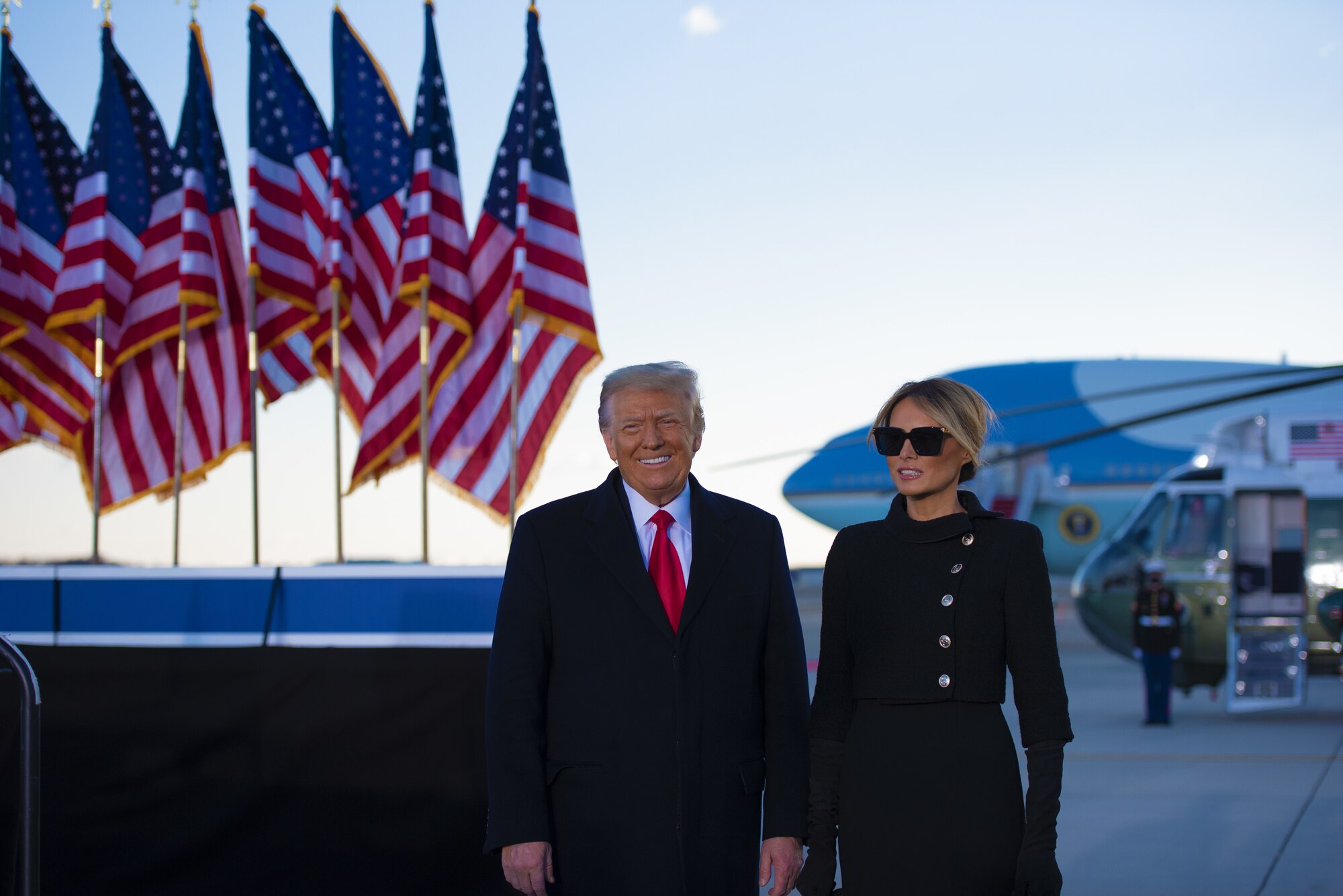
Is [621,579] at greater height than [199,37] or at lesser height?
lesser

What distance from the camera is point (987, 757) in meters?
2.66

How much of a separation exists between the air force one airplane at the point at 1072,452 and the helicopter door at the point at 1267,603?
1182 cm

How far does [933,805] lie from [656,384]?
1.16 m

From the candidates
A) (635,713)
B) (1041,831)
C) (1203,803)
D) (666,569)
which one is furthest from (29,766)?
(1203,803)

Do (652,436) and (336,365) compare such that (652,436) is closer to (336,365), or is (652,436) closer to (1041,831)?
(1041,831)

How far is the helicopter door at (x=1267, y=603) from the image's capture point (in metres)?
12.0

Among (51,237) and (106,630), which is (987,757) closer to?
(106,630)

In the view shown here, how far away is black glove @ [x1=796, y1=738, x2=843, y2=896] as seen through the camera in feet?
8.84

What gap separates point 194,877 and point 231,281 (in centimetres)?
703

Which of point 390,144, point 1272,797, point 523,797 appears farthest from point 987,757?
point 390,144

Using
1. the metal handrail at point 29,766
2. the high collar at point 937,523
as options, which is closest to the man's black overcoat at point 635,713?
the high collar at point 937,523

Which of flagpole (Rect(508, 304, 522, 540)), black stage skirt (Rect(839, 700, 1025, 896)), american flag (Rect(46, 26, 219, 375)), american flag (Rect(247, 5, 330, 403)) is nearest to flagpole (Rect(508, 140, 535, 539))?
flagpole (Rect(508, 304, 522, 540))

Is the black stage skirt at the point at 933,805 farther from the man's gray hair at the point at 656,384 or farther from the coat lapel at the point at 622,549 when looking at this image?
the man's gray hair at the point at 656,384

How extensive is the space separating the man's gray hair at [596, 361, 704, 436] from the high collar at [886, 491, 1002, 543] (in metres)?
0.56
